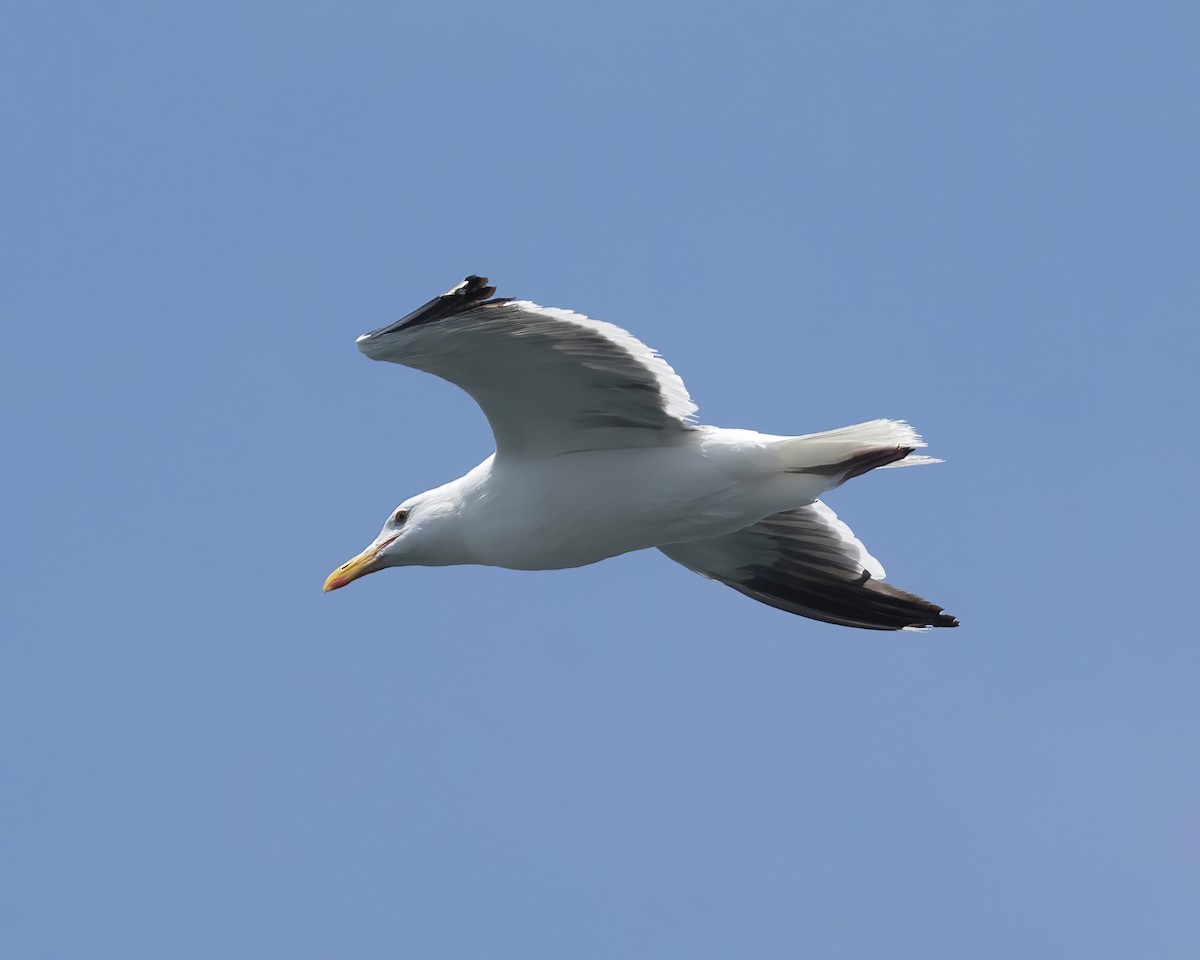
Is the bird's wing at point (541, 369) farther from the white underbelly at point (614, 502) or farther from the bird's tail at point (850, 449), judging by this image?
the bird's tail at point (850, 449)

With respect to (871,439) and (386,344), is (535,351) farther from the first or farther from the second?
(871,439)

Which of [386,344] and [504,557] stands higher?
[386,344]

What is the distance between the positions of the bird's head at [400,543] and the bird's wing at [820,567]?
2.18 metres

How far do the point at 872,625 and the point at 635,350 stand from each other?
367 cm

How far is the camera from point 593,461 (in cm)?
1277

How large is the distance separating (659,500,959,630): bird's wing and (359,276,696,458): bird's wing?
2.06 metres

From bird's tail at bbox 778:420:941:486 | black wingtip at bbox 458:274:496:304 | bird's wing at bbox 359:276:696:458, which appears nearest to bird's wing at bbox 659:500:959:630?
bird's tail at bbox 778:420:941:486

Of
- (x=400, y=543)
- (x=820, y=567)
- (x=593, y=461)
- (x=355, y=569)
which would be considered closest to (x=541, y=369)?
(x=593, y=461)

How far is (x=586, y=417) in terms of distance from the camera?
12.6m

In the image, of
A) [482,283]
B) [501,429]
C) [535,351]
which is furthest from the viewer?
[501,429]

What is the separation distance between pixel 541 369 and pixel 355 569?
8.39 feet

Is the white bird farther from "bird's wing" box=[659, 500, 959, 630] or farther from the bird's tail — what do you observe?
"bird's wing" box=[659, 500, 959, 630]

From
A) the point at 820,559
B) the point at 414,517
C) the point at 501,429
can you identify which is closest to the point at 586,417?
the point at 501,429

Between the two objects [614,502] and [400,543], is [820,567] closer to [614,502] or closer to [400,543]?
[614,502]
